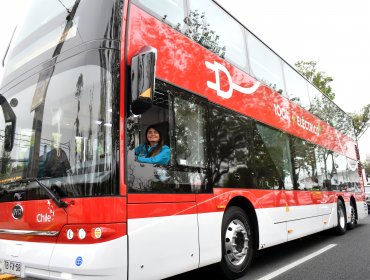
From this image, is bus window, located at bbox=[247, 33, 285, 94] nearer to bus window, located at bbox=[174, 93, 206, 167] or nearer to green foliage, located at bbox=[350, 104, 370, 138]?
bus window, located at bbox=[174, 93, 206, 167]

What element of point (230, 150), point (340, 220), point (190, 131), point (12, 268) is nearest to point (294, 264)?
point (230, 150)

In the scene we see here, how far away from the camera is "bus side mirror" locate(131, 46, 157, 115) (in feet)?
10.9

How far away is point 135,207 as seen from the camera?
3432 mm

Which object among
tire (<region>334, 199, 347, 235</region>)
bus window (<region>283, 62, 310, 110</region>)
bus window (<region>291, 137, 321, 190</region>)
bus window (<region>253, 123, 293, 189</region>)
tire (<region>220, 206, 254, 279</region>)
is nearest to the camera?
tire (<region>220, 206, 254, 279</region>)

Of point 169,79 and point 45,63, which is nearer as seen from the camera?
point 45,63

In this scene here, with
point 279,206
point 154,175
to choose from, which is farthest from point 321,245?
point 154,175

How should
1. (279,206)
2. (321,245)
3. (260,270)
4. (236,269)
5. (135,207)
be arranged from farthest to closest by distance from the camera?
(321,245) → (279,206) → (260,270) → (236,269) → (135,207)

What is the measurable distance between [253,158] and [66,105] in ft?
10.8

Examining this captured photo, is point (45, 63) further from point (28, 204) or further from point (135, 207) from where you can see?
point (135, 207)

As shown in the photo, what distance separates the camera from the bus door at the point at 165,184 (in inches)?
136

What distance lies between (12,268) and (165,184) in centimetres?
176

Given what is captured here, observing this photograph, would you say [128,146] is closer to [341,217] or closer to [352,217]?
[341,217]

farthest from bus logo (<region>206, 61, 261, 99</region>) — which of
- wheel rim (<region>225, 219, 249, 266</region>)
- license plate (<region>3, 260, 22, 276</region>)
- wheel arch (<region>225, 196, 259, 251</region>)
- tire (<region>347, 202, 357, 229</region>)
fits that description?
tire (<region>347, 202, 357, 229</region>)

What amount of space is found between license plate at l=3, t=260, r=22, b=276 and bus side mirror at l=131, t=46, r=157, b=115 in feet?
6.40
